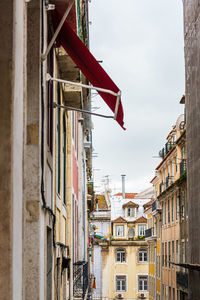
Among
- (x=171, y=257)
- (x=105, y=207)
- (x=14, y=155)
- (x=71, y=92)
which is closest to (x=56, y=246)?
(x=71, y=92)

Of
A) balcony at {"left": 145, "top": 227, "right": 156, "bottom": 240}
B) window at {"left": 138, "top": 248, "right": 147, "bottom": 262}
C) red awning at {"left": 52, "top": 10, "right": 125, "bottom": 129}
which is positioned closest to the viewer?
red awning at {"left": 52, "top": 10, "right": 125, "bottom": 129}

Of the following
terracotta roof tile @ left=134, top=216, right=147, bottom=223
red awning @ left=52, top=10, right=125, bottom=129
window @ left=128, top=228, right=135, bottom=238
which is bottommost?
Result: window @ left=128, top=228, right=135, bottom=238

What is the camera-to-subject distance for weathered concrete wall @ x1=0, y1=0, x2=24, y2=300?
4.41 meters

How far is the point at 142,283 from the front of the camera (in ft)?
238

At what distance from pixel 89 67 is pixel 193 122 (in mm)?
17545

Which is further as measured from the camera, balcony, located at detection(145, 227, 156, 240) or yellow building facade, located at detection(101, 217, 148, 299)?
yellow building facade, located at detection(101, 217, 148, 299)

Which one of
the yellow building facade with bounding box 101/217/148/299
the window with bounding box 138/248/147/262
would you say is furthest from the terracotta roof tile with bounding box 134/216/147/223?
the window with bounding box 138/248/147/262

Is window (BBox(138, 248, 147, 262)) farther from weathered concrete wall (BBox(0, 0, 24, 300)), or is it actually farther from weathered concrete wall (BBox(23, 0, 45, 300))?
weathered concrete wall (BBox(0, 0, 24, 300))

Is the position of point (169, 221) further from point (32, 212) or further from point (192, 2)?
point (32, 212)

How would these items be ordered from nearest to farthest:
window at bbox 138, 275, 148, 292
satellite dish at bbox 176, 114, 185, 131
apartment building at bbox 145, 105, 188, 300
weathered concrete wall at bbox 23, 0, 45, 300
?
1. weathered concrete wall at bbox 23, 0, 45, 300
2. apartment building at bbox 145, 105, 188, 300
3. satellite dish at bbox 176, 114, 185, 131
4. window at bbox 138, 275, 148, 292

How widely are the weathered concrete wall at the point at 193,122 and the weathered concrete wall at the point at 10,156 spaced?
19.1 metres

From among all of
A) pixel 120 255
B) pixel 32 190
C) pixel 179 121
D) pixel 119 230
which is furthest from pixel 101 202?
pixel 32 190

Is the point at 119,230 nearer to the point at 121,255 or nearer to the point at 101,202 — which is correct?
the point at 121,255

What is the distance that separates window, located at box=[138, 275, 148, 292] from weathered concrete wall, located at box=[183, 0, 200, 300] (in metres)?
47.5
